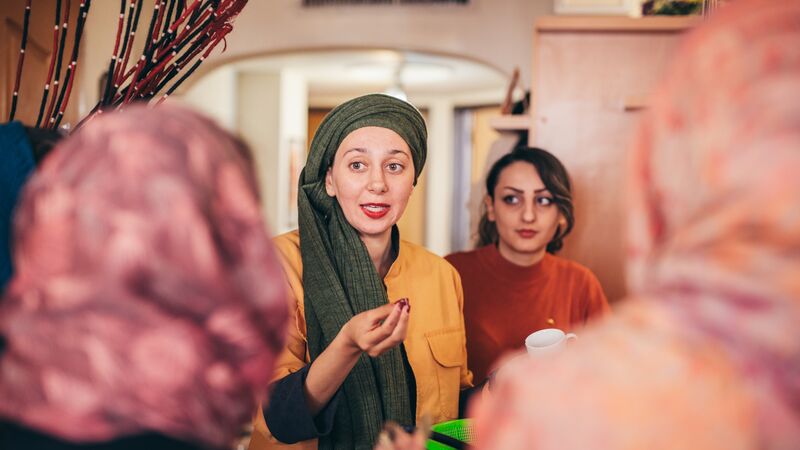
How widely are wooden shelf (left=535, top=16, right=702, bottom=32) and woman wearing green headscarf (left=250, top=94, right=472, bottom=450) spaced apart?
93 cm

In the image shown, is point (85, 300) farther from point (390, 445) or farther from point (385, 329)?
point (385, 329)

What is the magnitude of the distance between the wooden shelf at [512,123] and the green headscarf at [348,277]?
A: 0.85 m

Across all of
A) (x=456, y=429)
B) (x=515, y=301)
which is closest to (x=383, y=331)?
(x=456, y=429)

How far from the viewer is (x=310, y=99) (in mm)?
7902

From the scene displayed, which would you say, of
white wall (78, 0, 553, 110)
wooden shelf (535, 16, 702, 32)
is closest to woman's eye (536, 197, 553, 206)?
wooden shelf (535, 16, 702, 32)

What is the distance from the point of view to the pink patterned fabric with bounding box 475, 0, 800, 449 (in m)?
0.39

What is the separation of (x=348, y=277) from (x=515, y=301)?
0.72m

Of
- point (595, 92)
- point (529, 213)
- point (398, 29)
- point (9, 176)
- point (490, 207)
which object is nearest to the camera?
point (9, 176)

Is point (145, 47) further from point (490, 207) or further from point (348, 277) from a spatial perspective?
point (490, 207)

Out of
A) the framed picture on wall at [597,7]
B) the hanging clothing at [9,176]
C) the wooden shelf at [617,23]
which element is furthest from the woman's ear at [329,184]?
the framed picture on wall at [597,7]

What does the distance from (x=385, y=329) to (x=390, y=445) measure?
28 cm

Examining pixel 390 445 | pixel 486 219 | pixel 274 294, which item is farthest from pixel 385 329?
pixel 486 219

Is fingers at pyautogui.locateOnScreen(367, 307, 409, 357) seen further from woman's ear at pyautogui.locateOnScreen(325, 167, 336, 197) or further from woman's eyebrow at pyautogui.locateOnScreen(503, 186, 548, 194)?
woman's eyebrow at pyautogui.locateOnScreen(503, 186, 548, 194)

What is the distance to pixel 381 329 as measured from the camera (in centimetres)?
91
